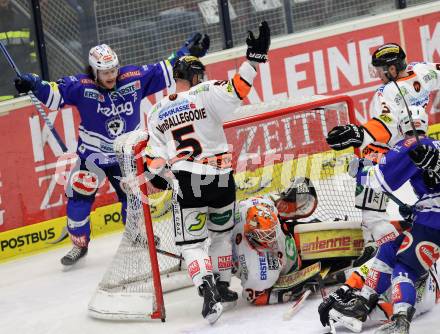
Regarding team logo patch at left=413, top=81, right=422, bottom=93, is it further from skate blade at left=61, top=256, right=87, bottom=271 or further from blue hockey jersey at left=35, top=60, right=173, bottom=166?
skate blade at left=61, top=256, right=87, bottom=271

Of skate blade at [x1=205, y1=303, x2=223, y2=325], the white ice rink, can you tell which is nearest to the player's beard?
the white ice rink

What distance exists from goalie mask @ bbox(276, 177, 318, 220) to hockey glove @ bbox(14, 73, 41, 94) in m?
1.89

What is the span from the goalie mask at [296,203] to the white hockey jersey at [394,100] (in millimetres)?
410

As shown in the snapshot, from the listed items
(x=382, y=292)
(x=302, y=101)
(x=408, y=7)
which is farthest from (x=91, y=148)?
(x=408, y=7)

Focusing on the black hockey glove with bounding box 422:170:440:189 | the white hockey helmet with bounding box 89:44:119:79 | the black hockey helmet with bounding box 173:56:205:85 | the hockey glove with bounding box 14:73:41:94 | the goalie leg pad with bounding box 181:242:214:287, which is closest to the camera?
the black hockey glove with bounding box 422:170:440:189

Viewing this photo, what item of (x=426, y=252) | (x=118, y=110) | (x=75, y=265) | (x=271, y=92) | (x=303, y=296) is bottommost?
(x=75, y=265)

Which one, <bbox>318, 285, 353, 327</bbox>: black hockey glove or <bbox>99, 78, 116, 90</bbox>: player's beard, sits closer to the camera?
<bbox>318, 285, 353, 327</bbox>: black hockey glove

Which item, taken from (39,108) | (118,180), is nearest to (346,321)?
(118,180)

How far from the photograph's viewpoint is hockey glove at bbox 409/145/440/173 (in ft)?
14.4

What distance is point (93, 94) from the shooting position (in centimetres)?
683

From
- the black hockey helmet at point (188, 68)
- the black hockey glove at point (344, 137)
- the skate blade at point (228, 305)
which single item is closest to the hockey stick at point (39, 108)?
the black hockey helmet at point (188, 68)

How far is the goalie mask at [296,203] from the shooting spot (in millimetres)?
5719

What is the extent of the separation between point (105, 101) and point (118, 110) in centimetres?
11

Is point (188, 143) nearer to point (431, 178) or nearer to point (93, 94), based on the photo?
point (431, 178)
